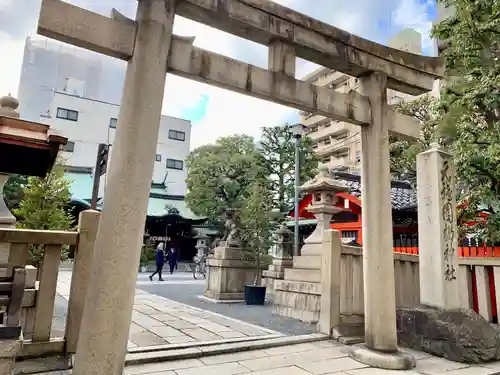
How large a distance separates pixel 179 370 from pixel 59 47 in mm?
38135

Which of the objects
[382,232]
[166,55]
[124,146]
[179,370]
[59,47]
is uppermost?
[59,47]

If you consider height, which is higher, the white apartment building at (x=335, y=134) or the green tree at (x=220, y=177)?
the white apartment building at (x=335, y=134)

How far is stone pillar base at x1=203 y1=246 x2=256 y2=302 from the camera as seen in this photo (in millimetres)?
10501

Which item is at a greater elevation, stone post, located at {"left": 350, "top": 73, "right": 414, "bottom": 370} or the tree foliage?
the tree foliage

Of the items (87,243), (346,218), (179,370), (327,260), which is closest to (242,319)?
(327,260)

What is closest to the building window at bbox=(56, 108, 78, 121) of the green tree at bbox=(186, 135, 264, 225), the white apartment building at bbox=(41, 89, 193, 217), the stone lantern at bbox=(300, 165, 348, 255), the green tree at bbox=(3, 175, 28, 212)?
the white apartment building at bbox=(41, 89, 193, 217)

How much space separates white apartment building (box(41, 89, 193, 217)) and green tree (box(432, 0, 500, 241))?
1940cm

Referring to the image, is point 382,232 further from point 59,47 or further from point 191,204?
point 59,47

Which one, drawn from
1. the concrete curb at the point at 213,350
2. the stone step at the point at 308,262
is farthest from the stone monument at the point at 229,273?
the concrete curb at the point at 213,350

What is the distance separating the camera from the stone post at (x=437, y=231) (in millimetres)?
5699

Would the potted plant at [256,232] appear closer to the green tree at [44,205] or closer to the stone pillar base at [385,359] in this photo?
the stone pillar base at [385,359]

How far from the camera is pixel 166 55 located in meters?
3.81

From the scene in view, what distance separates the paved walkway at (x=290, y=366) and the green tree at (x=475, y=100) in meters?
4.66

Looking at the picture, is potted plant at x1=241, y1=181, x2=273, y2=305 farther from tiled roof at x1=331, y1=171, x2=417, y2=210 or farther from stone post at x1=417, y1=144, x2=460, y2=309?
stone post at x1=417, y1=144, x2=460, y2=309
